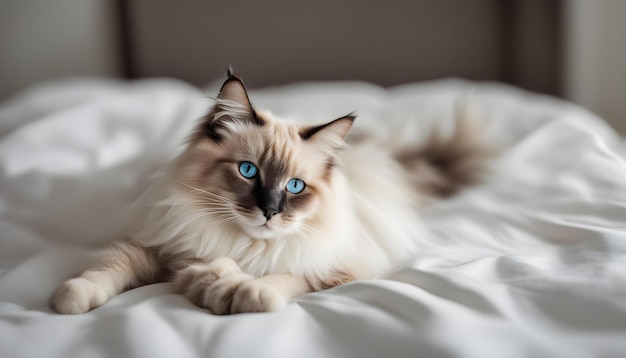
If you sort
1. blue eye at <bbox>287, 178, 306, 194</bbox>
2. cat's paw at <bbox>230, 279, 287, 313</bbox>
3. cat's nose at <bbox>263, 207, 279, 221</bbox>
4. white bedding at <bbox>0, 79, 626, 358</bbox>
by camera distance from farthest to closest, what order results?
blue eye at <bbox>287, 178, 306, 194</bbox> < cat's nose at <bbox>263, 207, 279, 221</bbox> < cat's paw at <bbox>230, 279, 287, 313</bbox> < white bedding at <bbox>0, 79, 626, 358</bbox>

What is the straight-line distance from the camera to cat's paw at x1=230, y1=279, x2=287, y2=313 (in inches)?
38.0

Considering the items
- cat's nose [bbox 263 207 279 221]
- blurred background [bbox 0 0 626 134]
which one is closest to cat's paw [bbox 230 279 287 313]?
Result: cat's nose [bbox 263 207 279 221]

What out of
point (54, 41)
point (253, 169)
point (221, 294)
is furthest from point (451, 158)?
point (54, 41)

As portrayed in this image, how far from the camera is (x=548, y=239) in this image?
54.2 inches

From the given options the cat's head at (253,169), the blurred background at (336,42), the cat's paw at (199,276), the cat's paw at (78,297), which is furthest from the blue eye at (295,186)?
the blurred background at (336,42)

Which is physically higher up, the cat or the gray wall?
the gray wall

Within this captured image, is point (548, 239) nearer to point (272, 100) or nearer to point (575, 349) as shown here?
point (575, 349)

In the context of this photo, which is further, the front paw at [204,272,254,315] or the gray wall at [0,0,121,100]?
the gray wall at [0,0,121,100]

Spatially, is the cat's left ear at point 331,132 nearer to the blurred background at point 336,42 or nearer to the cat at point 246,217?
the cat at point 246,217

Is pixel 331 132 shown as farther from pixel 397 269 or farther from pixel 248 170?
pixel 397 269

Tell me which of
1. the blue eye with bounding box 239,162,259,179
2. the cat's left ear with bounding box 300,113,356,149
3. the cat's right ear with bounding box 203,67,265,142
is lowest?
the blue eye with bounding box 239,162,259,179

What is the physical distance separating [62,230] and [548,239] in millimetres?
1346

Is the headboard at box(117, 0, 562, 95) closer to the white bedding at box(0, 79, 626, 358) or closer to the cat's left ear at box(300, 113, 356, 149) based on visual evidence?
the white bedding at box(0, 79, 626, 358)

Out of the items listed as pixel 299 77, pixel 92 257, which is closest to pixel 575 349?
pixel 92 257
